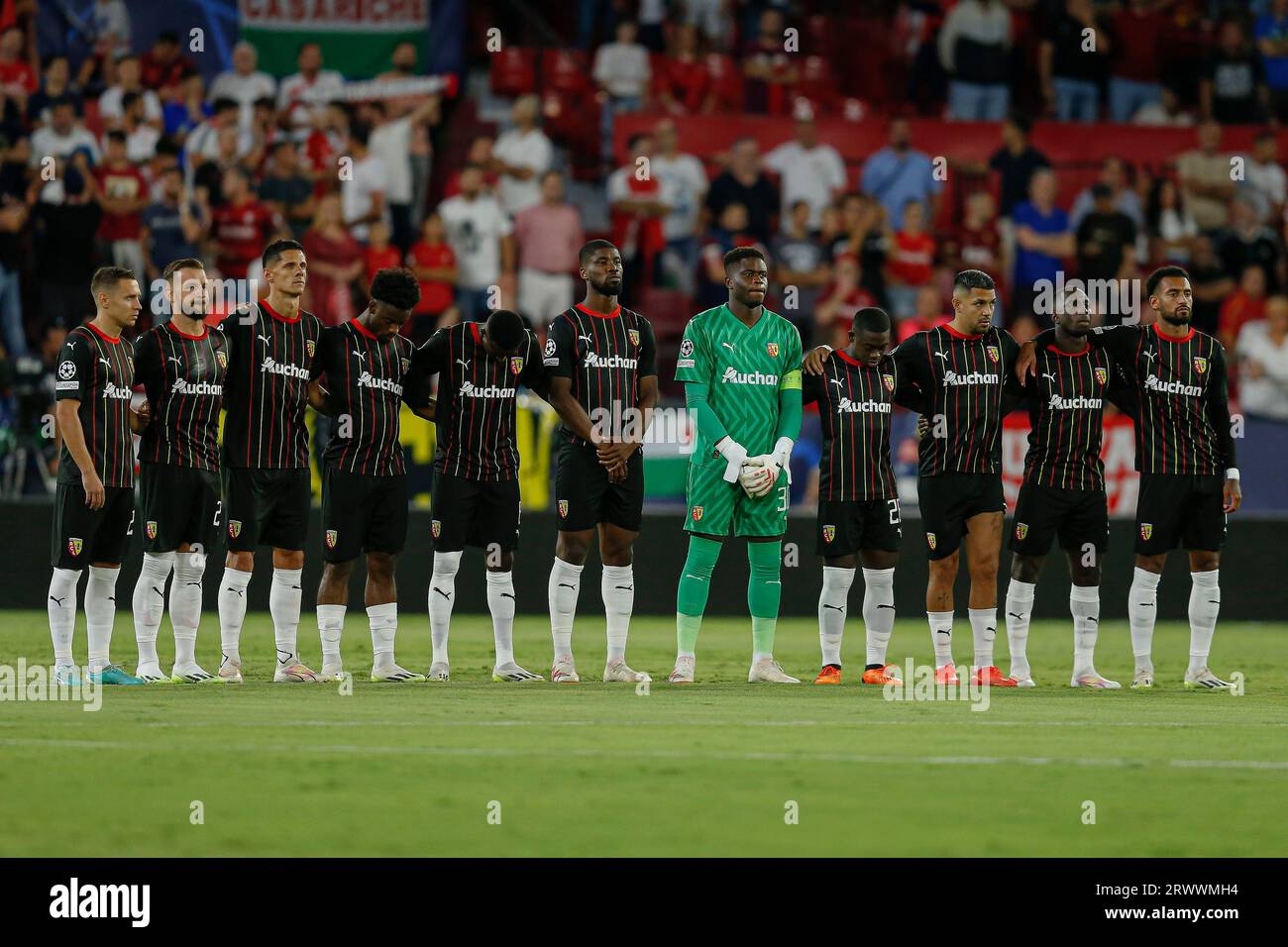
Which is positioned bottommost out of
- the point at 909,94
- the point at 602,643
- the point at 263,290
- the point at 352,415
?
the point at 602,643

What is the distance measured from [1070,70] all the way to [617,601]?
1339cm

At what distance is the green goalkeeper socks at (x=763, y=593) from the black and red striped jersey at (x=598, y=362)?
3.50 ft

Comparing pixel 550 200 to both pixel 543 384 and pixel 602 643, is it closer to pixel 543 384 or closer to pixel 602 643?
pixel 602 643

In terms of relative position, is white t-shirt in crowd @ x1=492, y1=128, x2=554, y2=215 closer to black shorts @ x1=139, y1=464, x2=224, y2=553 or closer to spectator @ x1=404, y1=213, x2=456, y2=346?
spectator @ x1=404, y1=213, x2=456, y2=346

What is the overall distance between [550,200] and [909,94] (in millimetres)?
5355

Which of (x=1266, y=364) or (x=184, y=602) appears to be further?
(x=1266, y=364)

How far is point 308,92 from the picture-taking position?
65.0 ft

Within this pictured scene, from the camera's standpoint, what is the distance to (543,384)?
10.8m

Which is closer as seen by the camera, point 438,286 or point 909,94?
point 438,286

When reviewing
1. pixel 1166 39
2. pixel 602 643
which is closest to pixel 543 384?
pixel 602 643

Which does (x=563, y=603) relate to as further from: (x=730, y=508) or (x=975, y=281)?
(x=975, y=281)

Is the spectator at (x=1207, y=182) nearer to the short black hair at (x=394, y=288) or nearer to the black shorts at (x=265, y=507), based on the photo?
the short black hair at (x=394, y=288)

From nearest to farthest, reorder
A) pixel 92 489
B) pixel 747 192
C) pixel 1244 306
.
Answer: pixel 92 489 < pixel 747 192 < pixel 1244 306

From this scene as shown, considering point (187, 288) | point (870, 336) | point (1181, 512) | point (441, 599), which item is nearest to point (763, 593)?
point (870, 336)
